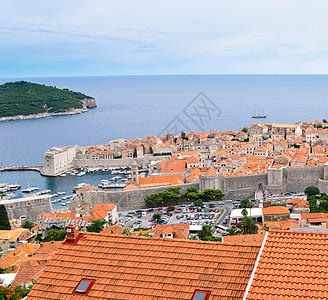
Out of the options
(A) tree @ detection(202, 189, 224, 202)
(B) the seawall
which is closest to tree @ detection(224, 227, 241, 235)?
(A) tree @ detection(202, 189, 224, 202)

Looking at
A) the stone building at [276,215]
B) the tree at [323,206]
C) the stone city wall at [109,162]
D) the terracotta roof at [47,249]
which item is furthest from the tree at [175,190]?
the stone city wall at [109,162]

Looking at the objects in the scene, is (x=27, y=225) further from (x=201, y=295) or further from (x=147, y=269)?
(x=201, y=295)

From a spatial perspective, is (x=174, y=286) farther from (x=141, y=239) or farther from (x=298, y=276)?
(x=298, y=276)

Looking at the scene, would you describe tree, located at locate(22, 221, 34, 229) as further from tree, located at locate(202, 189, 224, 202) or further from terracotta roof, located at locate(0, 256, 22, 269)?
tree, located at locate(202, 189, 224, 202)

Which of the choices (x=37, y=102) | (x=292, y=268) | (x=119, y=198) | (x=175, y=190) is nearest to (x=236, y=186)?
(x=175, y=190)

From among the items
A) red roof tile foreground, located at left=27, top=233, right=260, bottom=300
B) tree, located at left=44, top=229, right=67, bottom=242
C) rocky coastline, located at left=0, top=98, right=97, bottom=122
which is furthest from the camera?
rocky coastline, located at left=0, top=98, right=97, bottom=122

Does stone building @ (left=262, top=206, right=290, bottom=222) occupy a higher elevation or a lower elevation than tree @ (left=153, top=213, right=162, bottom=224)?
higher
